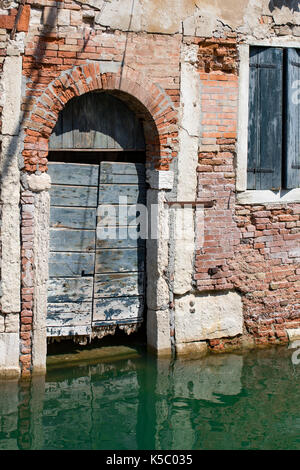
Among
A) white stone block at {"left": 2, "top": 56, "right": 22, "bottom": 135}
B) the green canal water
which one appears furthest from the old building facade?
the green canal water

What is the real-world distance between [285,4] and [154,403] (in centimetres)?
431

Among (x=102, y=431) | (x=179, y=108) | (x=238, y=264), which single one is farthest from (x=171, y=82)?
(x=102, y=431)

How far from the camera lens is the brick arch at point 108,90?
6.16 m

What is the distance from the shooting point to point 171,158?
678 centimetres

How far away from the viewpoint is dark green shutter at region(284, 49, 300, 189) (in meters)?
7.22

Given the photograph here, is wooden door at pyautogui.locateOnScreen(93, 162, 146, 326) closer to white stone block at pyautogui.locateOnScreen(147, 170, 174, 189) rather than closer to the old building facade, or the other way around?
the old building facade

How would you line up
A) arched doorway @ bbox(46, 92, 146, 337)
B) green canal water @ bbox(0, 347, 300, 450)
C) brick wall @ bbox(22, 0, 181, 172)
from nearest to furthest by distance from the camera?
green canal water @ bbox(0, 347, 300, 450), brick wall @ bbox(22, 0, 181, 172), arched doorway @ bbox(46, 92, 146, 337)

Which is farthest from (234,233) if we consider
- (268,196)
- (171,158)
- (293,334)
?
(293,334)

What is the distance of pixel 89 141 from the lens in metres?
6.63

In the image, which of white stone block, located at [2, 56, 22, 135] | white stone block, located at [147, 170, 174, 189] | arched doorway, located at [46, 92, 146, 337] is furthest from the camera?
white stone block, located at [147, 170, 174, 189]

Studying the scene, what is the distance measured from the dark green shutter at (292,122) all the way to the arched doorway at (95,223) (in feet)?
5.28

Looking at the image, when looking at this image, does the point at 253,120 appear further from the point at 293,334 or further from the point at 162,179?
the point at 293,334

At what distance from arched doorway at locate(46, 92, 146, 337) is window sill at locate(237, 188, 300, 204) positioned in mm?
1076

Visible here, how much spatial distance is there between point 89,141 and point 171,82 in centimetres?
100
